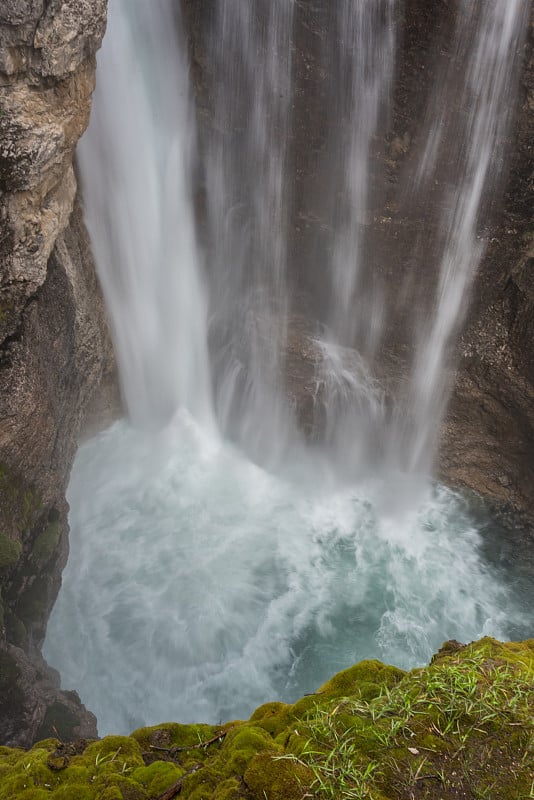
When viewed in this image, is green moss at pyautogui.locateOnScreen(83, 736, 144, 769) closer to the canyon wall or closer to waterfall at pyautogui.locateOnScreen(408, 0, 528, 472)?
the canyon wall

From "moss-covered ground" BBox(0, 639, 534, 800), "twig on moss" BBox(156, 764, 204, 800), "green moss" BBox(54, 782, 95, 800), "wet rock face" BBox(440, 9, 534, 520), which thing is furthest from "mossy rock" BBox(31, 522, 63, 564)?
"wet rock face" BBox(440, 9, 534, 520)

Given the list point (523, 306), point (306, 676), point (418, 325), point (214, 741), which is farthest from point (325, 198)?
point (214, 741)

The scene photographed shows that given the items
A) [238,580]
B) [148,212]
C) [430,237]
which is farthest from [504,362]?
[148,212]

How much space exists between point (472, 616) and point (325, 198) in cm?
936

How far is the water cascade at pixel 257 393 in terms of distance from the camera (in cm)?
938

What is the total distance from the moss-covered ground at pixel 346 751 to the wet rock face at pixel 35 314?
411 cm

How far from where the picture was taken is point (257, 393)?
13.5m

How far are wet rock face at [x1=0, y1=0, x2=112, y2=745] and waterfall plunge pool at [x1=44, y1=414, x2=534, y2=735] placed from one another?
3.87 feet

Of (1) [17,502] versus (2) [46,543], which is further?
(2) [46,543]

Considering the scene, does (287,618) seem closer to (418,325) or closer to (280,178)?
(418,325)

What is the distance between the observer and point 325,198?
11781mm

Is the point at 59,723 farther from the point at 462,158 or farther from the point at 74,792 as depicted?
the point at 462,158

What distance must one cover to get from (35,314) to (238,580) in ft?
20.0

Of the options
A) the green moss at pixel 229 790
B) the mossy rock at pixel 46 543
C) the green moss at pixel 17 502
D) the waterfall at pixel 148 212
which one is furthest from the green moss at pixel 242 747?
the waterfall at pixel 148 212
